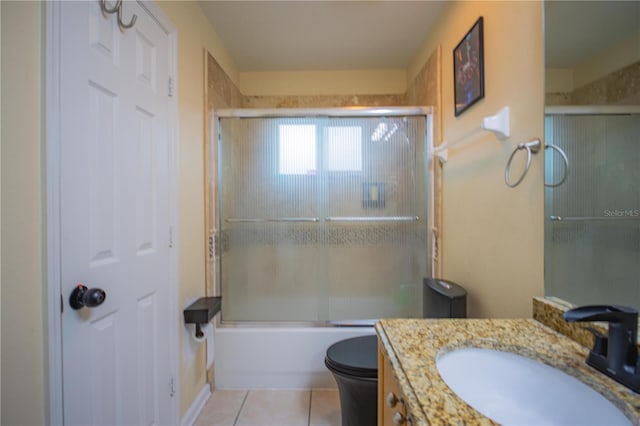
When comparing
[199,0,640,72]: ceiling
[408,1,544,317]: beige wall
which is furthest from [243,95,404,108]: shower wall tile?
[408,1,544,317]: beige wall

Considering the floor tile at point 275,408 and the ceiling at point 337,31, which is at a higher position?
the ceiling at point 337,31

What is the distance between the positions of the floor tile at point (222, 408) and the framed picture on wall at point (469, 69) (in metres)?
2.28

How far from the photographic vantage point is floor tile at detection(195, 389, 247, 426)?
1.54 metres

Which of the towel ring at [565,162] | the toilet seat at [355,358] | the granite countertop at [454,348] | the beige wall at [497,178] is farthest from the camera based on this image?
the toilet seat at [355,358]

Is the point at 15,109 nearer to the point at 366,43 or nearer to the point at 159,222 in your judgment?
the point at 159,222

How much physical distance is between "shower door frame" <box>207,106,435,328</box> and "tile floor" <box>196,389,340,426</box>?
43cm

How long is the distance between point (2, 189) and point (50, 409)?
0.65 meters

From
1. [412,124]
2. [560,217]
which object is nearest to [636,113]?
[560,217]

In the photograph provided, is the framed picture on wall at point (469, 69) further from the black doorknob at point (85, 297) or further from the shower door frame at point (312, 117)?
the black doorknob at point (85, 297)

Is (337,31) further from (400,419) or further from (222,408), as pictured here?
(222,408)

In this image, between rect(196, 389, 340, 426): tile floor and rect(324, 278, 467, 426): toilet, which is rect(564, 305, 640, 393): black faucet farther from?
rect(196, 389, 340, 426): tile floor

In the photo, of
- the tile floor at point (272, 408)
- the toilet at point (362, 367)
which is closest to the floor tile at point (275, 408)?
the tile floor at point (272, 408)

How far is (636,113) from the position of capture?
666 millimetres

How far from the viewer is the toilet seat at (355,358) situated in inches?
48.7
